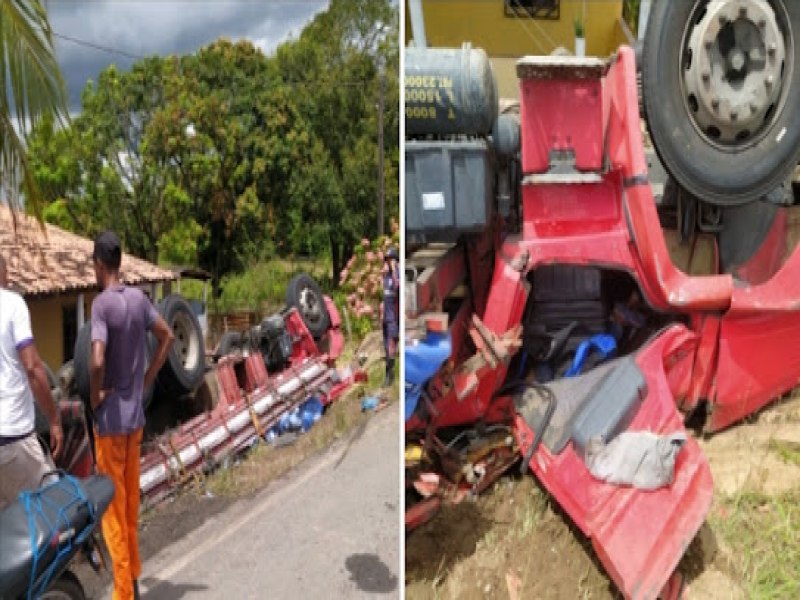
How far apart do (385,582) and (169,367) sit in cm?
298

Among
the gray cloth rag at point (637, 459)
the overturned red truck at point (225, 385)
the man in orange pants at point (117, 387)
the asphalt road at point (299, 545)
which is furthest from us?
the overturned red truck at point (225, 385)

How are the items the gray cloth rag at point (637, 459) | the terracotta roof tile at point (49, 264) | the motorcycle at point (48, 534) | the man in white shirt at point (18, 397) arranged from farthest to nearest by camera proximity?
1. the terracotta roof tile at point (49, 264)
2. the man in white shirt at point (18, 397)
3. the gray cloth rag at point (637, 459)
4. the motorcycle at point (48, 534)

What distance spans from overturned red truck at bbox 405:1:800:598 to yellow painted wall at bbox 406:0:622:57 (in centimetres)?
408

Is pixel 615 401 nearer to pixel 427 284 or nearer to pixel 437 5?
pixel 427 284

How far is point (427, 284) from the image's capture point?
305 centimetres

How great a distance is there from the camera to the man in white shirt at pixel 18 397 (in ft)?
9.60

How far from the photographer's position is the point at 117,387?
3.14 m

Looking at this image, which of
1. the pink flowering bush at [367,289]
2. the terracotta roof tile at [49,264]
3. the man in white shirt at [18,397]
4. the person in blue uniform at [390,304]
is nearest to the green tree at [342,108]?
the pink flowering bush at [367,289]

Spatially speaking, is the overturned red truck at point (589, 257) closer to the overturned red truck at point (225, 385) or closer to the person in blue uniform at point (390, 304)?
the overturned red truck at point (225, 385)

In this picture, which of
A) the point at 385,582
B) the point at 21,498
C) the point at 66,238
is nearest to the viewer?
the point at 21,498

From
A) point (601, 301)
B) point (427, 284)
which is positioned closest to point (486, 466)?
point (427, 284)

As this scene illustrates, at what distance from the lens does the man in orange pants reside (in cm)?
310

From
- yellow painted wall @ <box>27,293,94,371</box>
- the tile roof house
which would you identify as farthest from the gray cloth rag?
yellow painted wall @ <box>27,293,94,371</box>

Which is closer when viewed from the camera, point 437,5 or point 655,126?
point 655,126
